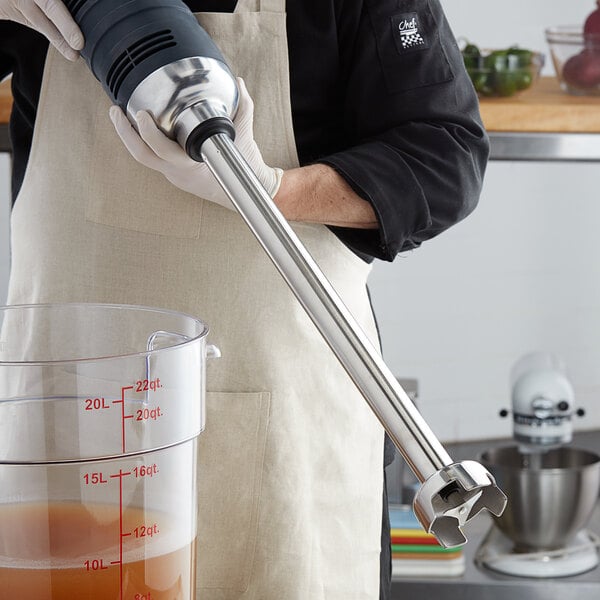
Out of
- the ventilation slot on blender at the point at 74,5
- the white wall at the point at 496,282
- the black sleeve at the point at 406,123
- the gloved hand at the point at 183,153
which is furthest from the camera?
the white wall at the point at 496,282

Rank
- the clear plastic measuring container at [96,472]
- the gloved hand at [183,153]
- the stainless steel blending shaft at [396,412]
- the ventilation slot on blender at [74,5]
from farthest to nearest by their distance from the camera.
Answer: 1. the ventilation slot on blender at [74,5]
2. the gloved hand at [183,153]
3. the clear plastic measuring container at [96,472]
4. the stainless steel blending shaft at [396,412]

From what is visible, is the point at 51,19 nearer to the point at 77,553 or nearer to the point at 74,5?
the point at 74,5

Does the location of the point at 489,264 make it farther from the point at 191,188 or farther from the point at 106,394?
the point at 106,394

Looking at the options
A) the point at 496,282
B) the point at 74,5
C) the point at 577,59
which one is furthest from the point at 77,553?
the point at 496,282

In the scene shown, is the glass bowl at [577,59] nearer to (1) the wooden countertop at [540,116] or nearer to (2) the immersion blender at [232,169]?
(1) the wooden countertop at [540,116]

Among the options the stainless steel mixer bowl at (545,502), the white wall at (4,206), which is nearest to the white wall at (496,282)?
the stainless steel mixer bowl at (545,502)

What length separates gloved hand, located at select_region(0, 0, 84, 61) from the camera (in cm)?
65

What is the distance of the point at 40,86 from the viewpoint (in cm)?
89

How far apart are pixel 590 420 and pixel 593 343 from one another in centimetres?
17

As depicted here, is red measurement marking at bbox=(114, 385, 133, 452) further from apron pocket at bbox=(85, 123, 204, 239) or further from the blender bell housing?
apron pocket at bbox=(85, 123, 204, 239)

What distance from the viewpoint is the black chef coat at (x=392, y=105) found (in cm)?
80

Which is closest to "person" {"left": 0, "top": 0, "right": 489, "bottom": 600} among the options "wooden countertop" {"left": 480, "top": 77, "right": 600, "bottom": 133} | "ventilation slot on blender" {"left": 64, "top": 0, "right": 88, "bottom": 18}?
"ventilation slot on blender" {"left": 64, "top": 0, "right": 88, "bottom": 18}

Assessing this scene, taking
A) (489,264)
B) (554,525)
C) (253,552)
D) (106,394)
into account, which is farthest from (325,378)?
(489,264)

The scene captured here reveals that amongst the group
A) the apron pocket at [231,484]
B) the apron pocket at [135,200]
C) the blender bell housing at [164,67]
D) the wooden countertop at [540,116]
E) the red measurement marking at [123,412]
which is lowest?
the apron pocket at [231,484]
